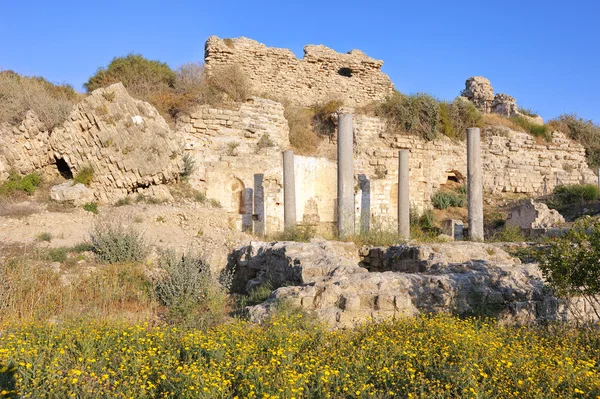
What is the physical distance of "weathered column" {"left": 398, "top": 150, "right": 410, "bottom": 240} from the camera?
682 inches

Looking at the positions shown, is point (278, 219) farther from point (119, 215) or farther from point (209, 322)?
point (209, 322)

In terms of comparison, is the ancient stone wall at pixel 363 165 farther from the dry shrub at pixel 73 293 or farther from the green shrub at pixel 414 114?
the dry shrub at pixel 73 293

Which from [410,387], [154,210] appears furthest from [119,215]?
[410,387]

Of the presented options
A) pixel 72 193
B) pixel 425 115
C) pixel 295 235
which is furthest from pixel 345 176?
pixel 425 115

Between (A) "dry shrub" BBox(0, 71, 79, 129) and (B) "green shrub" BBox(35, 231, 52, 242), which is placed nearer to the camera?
(B) "green shrub" BBox(35, 231, 52, 242)

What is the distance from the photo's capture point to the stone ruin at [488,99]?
28.2 meters

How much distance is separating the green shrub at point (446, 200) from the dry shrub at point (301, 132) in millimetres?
5430

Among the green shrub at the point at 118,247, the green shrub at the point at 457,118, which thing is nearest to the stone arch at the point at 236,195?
the green shrub at the point at 118,247

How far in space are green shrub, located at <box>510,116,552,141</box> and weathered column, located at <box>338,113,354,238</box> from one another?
14003 mm

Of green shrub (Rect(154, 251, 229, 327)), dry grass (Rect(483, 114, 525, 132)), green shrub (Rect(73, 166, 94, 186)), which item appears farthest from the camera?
dry grass (Rect(483, 114, 525, 132))

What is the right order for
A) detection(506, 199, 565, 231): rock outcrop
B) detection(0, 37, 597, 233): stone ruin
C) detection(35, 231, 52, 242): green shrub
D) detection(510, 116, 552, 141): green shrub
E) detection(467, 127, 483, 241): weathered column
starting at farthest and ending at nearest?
detection(510, 116, 552, 141): green shrub → detection(506, 199, 565, 231): rock outcrop → detection(467, 127, 483, 241): weathered column → detection(0, 37, 597, 233): stone ruin → detection(35, 231, 52, 242): green shrub

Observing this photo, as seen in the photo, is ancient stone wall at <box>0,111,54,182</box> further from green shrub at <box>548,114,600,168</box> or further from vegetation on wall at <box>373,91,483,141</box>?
green shrub at <box>548,114,600,168</box>

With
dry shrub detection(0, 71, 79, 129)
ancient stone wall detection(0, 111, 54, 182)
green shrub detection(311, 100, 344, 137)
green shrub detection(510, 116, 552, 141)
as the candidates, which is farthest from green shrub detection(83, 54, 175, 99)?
green shrub detection(510, 116, 552, 141)

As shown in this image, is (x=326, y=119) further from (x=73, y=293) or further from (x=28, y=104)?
(x=73, y=293)
